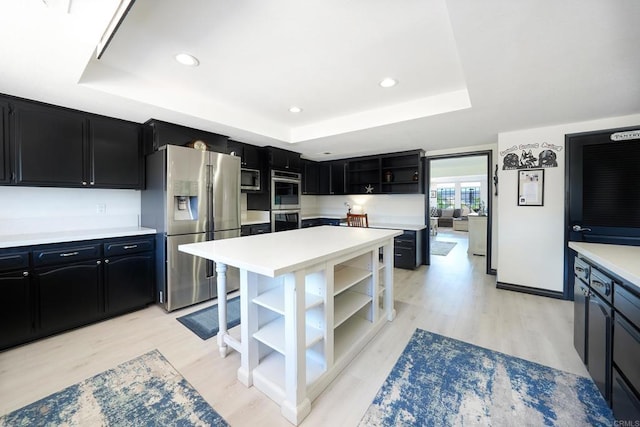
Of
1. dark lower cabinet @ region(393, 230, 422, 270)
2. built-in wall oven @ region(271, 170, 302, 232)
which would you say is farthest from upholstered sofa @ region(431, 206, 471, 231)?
built-in wall oven @ region(271, 170, 302, 232)

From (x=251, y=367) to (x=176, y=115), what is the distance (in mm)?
2548

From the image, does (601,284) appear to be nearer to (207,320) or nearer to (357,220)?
(207,320)

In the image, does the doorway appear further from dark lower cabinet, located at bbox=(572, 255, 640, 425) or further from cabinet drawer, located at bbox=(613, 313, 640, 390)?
cabinet drawer, located at bbox=(613, 313, 640, 390)

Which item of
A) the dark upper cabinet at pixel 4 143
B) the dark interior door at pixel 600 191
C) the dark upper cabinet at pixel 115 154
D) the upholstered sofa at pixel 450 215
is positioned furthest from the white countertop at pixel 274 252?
the upholstered sofa at pixel 450 215

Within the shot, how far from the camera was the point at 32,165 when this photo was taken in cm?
234

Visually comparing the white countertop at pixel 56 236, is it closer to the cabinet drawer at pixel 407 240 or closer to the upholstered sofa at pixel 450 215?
the cabinet drawer at pixel 407 240

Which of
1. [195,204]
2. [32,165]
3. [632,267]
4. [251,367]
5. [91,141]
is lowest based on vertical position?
[251,367]

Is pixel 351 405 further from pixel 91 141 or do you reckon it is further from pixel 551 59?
pixel 91 141

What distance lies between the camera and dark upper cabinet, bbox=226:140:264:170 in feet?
12.5

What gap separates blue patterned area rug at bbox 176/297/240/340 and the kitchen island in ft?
1.51

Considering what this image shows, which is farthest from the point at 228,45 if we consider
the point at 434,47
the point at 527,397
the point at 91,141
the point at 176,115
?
the point at 527,397

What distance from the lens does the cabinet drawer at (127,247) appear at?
8.59ft

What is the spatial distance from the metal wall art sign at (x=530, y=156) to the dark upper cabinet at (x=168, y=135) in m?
4.04

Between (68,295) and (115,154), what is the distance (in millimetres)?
1522
